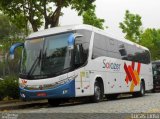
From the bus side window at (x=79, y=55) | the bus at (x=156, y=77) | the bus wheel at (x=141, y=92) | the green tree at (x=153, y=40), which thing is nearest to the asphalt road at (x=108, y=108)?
the bus side window at (x=79, y=55)

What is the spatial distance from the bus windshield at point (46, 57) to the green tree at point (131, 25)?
34916mm

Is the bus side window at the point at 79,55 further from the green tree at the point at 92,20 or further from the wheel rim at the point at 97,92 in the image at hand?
the green tree at the point at 92,20

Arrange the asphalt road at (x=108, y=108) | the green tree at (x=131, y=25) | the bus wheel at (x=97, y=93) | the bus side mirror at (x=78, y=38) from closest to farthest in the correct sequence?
the asphalt road at (x=108, y=108) → the bus side mirror at (x=78, y=38) → the bus wheel at (x=97, y=93) → the green tree at (x=131, y=25)

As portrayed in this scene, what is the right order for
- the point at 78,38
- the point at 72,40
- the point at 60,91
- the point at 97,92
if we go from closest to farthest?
the point at 72,40
the point at 60,91
the point at 78,38
the point at 97,92

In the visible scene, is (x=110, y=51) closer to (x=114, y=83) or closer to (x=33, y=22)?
(x=114, y=83)

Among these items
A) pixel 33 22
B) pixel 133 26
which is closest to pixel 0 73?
pixel 133 26

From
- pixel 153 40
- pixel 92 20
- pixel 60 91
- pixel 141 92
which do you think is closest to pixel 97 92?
pixel 60 91

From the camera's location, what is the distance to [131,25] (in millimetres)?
55406

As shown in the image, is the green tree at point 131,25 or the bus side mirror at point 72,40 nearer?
the bus side mirror at point 72,40

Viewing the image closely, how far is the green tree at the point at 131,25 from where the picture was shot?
5534 cm

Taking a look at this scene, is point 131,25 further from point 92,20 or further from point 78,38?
point 78,38

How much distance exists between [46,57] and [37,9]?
715 centimetres

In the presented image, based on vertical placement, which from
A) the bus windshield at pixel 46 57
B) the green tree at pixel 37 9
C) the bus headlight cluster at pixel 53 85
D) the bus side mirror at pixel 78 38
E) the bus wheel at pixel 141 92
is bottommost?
the bus wheel at pixel 141 92

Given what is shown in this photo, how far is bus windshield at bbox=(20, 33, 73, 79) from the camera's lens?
20.1m
